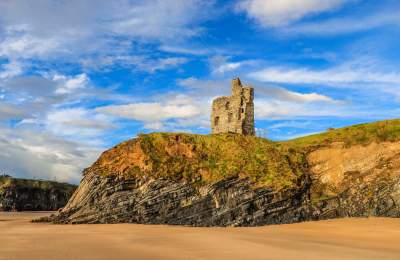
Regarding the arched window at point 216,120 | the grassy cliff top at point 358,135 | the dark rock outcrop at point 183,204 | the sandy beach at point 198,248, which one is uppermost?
the arched window at point 216,120

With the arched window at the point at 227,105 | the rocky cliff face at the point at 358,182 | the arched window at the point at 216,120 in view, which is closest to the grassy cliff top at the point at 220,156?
the rocky cliff face at the point at 358,182

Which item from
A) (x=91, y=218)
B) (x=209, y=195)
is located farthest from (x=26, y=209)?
(x=209, y=195)

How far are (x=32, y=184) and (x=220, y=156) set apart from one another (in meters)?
33.8

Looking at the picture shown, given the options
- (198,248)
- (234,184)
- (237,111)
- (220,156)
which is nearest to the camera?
(198,248)

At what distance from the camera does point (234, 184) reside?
2494cm

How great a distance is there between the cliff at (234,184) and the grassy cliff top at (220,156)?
0.22ft

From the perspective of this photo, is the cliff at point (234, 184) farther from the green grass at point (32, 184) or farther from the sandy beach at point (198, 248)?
the green grass at point (32, 184)

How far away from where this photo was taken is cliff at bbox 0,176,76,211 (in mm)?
48375

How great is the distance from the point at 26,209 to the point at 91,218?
28.9 metres

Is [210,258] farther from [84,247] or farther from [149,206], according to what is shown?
[149,206]

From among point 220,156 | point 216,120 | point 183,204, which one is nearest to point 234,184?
point 220,156

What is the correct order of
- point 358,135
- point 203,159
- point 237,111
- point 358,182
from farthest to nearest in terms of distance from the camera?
point 237,111 < point 358,135 < point 203,159 < point 358,182

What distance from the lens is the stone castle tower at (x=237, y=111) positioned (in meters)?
41.9

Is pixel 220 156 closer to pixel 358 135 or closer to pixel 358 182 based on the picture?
pixel 358 182
